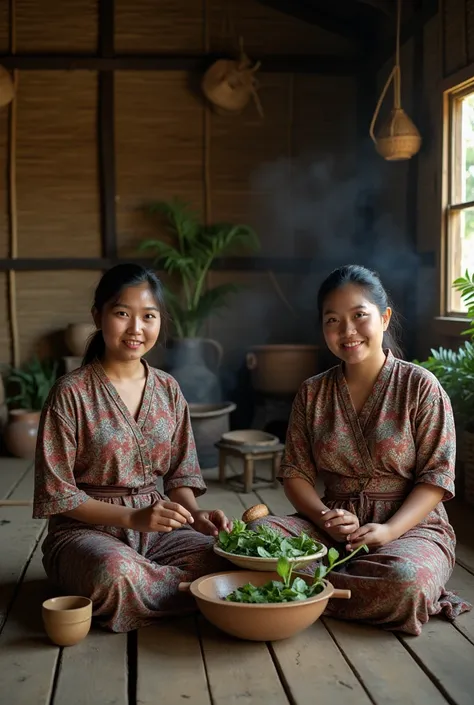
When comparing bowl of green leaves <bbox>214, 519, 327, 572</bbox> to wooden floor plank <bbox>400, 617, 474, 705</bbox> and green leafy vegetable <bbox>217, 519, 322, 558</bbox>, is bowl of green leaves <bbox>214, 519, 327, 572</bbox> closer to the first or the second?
green leafy vegetable <bbox>217, 519, 322, 558</bbox>

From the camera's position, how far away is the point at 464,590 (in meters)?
2.93

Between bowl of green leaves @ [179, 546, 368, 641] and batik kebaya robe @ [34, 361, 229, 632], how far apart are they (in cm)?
21

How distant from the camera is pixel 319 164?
22.2 ft

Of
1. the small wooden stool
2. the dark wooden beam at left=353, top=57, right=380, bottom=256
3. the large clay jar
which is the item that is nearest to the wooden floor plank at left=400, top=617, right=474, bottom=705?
the small wooden stool

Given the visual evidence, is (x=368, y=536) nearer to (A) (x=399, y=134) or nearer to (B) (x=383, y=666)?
(B) (x=383, y=666)

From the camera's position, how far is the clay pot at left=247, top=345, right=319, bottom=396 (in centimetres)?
600

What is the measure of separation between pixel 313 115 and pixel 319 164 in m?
0.40

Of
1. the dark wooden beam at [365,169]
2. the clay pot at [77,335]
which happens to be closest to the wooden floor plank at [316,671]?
the clay pot at [77,335]

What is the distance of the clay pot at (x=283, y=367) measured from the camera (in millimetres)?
6000

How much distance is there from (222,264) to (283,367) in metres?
1.16

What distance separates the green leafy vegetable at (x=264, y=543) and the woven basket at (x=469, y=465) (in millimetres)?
1732

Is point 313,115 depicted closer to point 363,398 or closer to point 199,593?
point 363,398

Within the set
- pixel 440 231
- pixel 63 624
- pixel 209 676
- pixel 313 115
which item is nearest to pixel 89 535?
pixel 63 624

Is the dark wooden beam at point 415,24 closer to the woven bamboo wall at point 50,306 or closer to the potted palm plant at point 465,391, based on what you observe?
the potted palm plant at point 465,391
